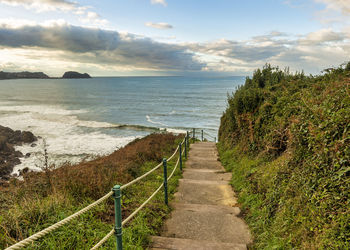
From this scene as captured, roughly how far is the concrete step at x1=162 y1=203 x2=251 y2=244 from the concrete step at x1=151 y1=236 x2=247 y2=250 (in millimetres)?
349

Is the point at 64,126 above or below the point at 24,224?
below

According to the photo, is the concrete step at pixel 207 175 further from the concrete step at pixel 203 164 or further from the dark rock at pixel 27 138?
the dark rock at pixel 27 138

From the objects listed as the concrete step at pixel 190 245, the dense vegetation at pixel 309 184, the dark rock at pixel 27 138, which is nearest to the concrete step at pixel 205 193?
the dense vegetation at pixel 309 184

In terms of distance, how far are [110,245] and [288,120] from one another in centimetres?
471

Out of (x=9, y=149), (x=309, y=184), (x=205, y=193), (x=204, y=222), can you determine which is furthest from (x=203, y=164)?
(x=9, y=149)

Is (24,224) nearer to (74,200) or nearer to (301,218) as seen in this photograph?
(74,200)

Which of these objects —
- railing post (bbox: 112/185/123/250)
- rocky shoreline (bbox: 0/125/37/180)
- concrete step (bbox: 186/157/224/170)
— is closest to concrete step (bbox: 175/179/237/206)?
concrete step (bbox: 186/157/224/170)

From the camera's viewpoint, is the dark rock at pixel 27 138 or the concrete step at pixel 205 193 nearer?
the concrete step at pixel 205 193

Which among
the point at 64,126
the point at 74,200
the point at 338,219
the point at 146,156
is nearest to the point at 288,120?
the point at 338,219

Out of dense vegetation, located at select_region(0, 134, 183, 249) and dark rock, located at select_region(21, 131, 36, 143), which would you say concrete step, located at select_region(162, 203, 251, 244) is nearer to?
dense vegetation, located at select_region(0, 134, 183, 249)

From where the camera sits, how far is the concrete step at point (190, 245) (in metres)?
3.46

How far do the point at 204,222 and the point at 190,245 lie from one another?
3.12ft

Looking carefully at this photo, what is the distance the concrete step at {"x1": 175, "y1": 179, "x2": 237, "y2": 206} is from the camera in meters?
5.87

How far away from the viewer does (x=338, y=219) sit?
9.13 feet
